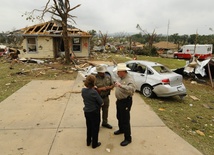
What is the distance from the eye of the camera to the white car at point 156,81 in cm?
740

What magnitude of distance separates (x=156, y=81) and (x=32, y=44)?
16019 mm

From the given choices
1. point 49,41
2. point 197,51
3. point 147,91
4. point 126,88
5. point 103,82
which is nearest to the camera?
point 126,88

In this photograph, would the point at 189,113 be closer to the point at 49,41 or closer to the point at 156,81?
the point at 156,81

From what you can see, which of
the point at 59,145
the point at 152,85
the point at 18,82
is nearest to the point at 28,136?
the point at 59,145

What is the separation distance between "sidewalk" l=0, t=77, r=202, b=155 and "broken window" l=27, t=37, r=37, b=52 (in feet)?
44.8

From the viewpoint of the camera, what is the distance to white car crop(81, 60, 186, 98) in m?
7.40

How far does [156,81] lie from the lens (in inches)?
Answer: 299

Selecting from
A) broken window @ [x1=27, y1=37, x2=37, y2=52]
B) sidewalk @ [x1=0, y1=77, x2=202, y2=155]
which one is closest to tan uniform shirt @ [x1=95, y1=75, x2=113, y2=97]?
sidewalk @ [x1=0, y1=77, x2=202, y2=155]

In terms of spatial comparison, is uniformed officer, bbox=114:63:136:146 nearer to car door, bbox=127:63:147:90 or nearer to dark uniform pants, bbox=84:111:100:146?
dark uniform pants, bbox=84:111:100:146

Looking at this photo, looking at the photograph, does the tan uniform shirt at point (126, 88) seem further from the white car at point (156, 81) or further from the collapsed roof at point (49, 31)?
the collapsed roof at point (49, 31)

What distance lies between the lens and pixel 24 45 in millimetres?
19469

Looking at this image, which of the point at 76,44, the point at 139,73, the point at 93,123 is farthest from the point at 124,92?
the point at 76,44

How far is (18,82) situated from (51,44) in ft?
33.3

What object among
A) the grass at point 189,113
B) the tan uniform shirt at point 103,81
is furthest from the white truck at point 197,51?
the tan uniform shirt at point 103,81
